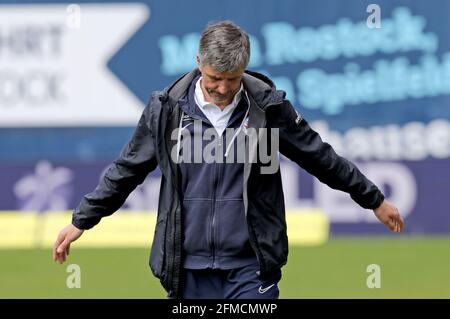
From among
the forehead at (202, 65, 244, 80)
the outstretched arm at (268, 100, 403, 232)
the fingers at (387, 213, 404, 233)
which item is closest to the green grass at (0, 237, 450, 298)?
the fingers at (387, 213, 404, 233)

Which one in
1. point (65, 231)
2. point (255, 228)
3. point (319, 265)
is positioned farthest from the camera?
point (319, 265)

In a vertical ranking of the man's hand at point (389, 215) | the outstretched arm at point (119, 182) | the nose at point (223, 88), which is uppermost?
the nose at point (223, 88)

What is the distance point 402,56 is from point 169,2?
2815 mm

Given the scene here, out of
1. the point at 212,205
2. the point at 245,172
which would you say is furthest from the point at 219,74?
the point at 212,205

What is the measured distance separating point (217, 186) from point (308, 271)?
578 cm

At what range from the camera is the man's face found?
5266mm

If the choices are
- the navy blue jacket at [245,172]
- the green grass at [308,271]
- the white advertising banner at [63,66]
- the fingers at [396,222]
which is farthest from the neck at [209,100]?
the white advertising banner at [63,66]

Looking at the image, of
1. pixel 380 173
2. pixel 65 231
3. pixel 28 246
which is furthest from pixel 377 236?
pixel 65 231

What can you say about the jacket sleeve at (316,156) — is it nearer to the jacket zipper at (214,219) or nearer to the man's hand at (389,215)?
the man's hand at (389,215)

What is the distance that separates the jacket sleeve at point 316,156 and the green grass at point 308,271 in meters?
3.89

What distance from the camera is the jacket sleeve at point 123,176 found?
5.55 meters

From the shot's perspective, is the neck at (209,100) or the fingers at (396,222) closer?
the neck at (209,100)

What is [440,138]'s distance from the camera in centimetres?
1280

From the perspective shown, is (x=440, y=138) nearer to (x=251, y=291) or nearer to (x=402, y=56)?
(x=402, y=56)
